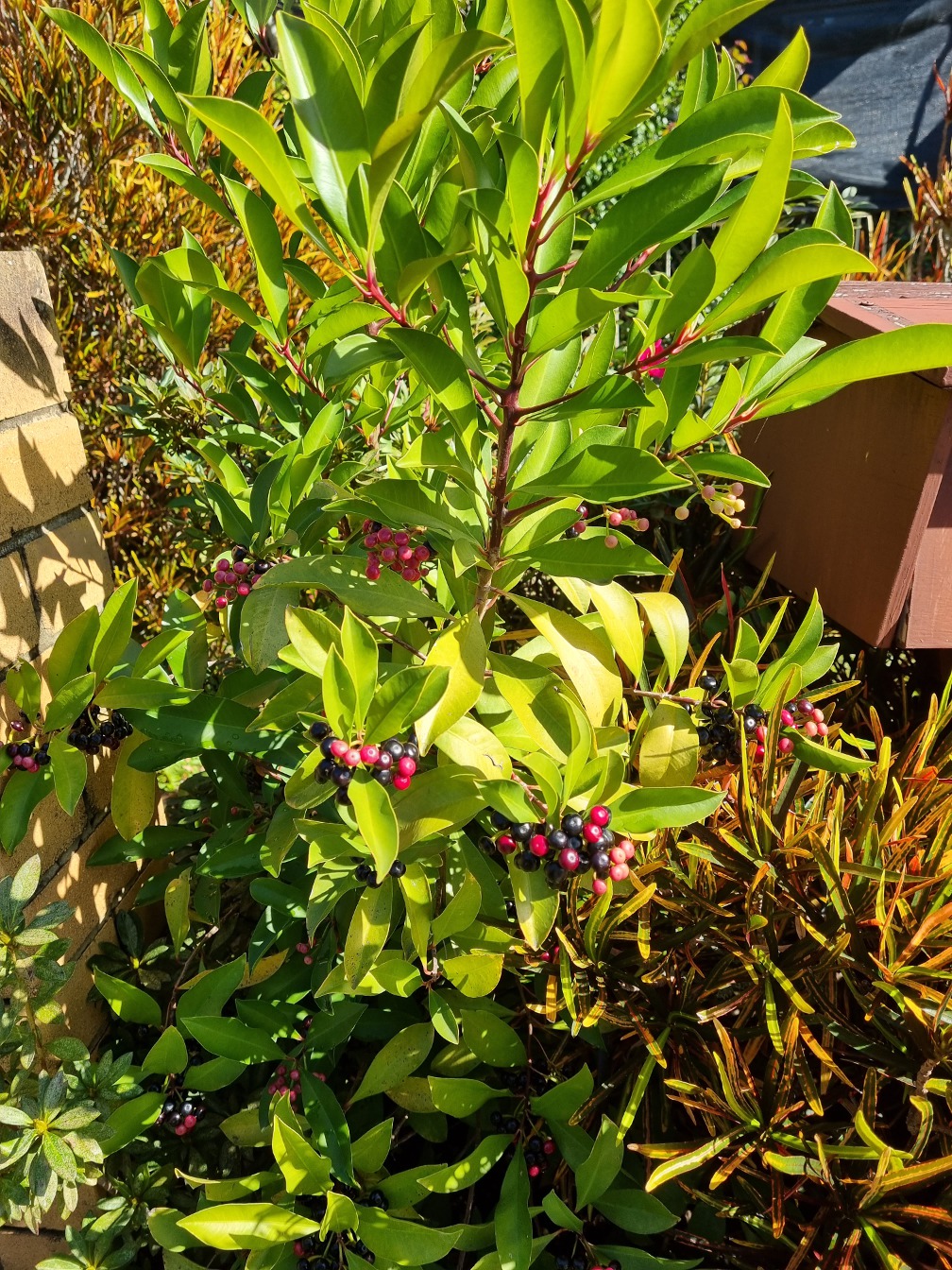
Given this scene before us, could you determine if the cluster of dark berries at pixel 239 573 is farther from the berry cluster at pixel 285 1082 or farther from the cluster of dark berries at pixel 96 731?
the berry cluster at pixel 285 1082

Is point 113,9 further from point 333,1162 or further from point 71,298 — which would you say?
point 333,1162

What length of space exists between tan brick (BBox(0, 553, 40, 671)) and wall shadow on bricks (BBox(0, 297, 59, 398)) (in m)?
0.23

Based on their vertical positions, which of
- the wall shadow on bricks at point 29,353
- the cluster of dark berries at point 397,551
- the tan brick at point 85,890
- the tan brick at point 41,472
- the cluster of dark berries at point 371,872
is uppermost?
the wall shadow on bricks at point 29,353

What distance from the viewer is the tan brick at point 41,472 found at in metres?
1.08

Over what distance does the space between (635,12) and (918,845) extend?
0.96m

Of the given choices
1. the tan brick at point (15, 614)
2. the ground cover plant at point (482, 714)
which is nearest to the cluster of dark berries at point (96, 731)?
the ground cover plant at point (482, 714)

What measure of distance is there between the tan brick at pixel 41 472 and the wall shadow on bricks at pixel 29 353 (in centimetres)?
5

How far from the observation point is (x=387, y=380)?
106cm

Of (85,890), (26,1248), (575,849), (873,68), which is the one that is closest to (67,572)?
(85,890)

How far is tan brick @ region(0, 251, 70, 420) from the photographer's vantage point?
1.08 meters

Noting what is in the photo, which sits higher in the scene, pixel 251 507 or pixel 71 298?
pixel 71 298

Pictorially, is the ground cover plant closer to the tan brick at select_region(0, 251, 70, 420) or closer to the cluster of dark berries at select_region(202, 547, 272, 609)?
the cluster of dark berries at select_region(202, 547, 272, 609)

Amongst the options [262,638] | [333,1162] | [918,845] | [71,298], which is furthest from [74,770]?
[71,298]

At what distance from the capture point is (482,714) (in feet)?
3.19
